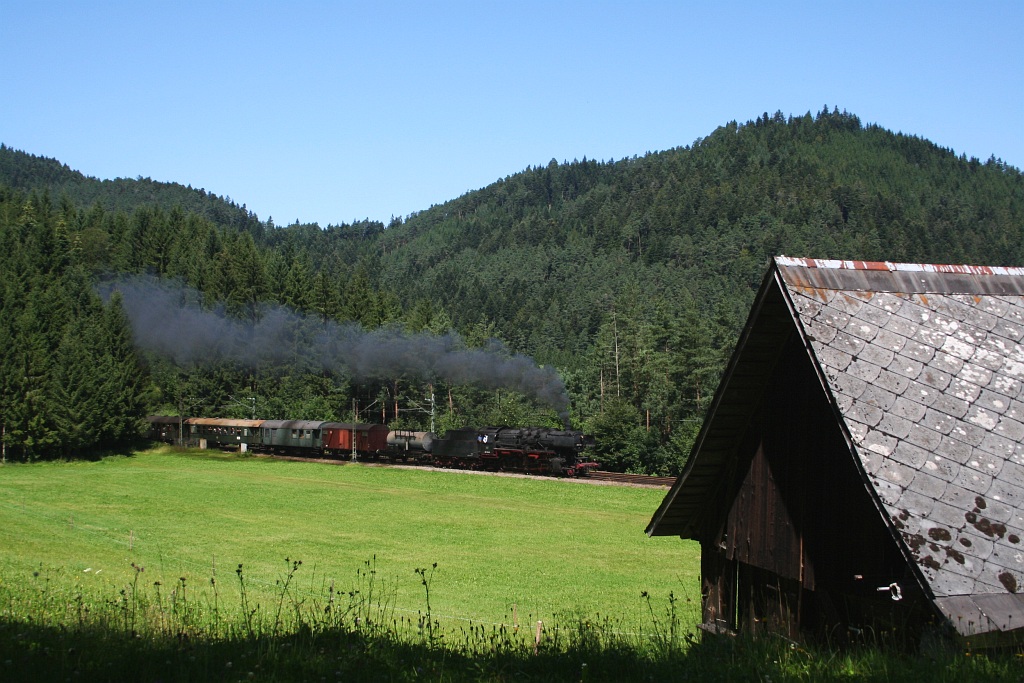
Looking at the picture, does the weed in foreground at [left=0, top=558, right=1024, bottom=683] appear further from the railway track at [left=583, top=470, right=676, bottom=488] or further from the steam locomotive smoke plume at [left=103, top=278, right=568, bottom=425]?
the steam locomotive smoke plume at [left=103, top=278, right=568, bottom=425]

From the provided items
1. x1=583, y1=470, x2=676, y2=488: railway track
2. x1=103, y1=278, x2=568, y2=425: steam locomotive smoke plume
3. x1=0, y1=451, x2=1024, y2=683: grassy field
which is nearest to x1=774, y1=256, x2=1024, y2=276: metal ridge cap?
x1=0, y1=451, x2=1024, y2=683: grassy field

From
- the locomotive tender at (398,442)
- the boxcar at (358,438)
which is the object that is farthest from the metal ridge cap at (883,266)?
the boxcar at (358,438)

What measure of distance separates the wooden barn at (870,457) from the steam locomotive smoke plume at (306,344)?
244 ft

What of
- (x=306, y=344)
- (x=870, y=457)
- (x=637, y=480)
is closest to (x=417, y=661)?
(x=870, y=457)

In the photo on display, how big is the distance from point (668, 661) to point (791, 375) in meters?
3.21

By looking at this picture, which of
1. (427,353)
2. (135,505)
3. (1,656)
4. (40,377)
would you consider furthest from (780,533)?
(427,353)

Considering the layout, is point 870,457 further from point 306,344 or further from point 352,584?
point 306,344

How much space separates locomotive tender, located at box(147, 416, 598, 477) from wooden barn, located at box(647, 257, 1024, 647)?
49977 mm

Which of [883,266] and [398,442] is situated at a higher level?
[883,266]

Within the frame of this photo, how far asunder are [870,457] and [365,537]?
31.5 m

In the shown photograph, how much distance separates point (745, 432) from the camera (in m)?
9.83

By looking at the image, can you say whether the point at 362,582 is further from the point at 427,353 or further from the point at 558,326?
the point at 558,326

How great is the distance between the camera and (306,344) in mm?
99375

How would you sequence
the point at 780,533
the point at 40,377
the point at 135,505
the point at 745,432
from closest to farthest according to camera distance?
the point at 780,533 → the point at 745,432 → the point at 135,505 → the point at 40,377
